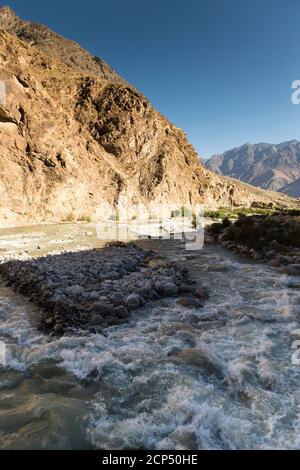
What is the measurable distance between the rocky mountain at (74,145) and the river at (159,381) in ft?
71.8

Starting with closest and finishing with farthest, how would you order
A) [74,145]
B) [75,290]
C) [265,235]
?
[75,290] < [265,235] < [74,145]

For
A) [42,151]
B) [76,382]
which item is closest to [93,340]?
[76,382]

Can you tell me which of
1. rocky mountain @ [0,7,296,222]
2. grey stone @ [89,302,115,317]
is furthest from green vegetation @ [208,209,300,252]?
rocky mountain @ [0,7,296,222]

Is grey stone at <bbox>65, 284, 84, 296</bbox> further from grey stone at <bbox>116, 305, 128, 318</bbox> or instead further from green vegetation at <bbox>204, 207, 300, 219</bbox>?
green vegetation at <bbox>204, 207, 300, 219</bbox>

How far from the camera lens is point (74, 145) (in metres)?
35.3

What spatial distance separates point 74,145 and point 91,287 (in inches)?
1110

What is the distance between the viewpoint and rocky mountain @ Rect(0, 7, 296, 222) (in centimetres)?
2902

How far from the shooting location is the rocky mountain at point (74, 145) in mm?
29016

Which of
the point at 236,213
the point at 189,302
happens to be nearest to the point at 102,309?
the point at 189,302

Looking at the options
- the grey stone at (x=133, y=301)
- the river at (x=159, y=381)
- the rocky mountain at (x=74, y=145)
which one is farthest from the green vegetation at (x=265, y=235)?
the rocky mountain at (x=74, y=145)

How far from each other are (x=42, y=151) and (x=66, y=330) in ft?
86.0

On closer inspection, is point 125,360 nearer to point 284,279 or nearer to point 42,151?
point 284,279

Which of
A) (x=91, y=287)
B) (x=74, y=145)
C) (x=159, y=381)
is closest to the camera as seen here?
(x=159, y=381)

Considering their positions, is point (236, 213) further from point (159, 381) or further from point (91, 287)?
point (159, 381)
